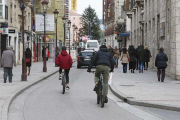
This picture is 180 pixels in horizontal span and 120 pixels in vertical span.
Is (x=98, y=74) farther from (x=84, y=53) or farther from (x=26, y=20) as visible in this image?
(x=26, y=20)

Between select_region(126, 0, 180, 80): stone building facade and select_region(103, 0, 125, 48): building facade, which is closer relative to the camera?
select_region(126, 0, 180, 80): stone building facade

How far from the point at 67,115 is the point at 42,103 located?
2611 mm

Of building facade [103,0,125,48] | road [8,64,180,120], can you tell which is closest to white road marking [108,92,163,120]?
road [8,64,180,120]

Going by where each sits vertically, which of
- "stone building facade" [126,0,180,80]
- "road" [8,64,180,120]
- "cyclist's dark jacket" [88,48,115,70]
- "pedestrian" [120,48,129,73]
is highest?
"stone building facade" [126,0,180,80]

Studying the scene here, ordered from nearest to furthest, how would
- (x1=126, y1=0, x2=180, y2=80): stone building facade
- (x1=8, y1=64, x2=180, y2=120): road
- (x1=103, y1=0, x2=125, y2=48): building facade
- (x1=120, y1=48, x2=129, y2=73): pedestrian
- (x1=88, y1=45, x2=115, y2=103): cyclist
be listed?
(x1=8, y1=64, x2=180, y2=120): road < (x1=88, y1=45, x2=115, y2=103): cyclist < (x1=126, y1=0, x2=180, y2=80): stone building facade < (x1=120, y1=48, x2=129, y2=73): pedestrian < (x1=103, y1=0, x2=125, y2=48): building facade

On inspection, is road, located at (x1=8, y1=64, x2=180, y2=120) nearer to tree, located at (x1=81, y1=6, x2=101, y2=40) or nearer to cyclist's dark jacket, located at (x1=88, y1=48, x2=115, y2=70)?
cyclist's dark jacket, located at (x1=88, y1=48, x2=115, y2=70)

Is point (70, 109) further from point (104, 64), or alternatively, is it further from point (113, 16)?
point (113, 16)

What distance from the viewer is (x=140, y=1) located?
43.1 metres

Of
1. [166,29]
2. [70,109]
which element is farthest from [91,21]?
[70,109]

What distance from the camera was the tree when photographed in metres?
144

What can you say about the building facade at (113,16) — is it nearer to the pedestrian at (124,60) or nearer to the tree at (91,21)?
the tree at (91,21)

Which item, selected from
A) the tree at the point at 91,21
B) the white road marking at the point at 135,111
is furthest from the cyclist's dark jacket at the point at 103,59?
the tree at the point at 91,21

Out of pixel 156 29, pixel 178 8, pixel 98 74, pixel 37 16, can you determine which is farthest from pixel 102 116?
pixel 37 16

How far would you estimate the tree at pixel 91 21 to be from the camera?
14400cm
